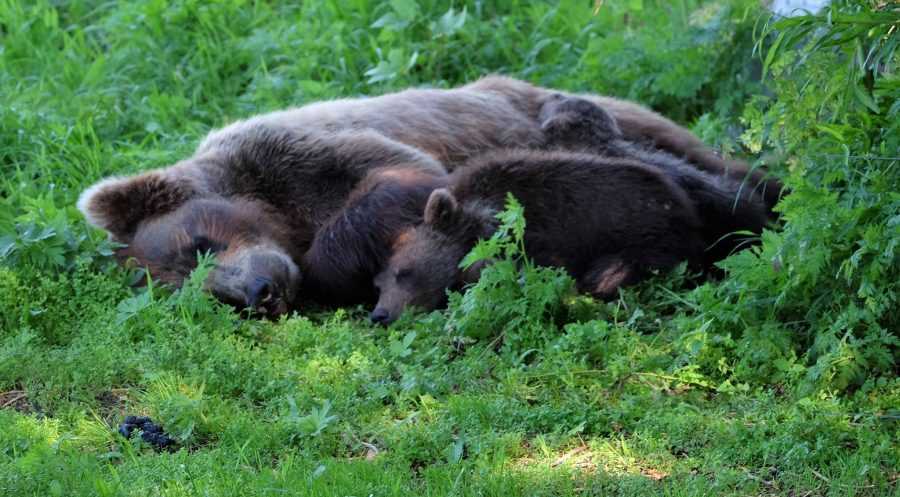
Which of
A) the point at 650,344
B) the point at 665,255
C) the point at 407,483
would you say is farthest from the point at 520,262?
the point at 407,483

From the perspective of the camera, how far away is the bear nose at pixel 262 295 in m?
6.52

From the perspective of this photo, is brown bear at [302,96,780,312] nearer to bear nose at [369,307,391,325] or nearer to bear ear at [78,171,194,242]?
bear nose at [369,307,391,325]

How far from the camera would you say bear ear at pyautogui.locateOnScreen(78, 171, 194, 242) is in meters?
7.14

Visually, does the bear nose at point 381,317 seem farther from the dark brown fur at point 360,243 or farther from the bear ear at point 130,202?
the bear ear at point 130,202

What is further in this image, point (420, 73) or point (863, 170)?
point (420, 73)

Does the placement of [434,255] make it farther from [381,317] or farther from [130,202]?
[130,202]

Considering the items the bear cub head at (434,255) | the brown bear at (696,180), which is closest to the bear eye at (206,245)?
the bear cub head at (434,255)

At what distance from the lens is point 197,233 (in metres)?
6.95

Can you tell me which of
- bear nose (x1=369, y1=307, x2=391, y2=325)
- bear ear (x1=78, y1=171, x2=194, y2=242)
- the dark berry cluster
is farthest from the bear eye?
the dark berry cluster

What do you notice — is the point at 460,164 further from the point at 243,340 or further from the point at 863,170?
the point at 863,170

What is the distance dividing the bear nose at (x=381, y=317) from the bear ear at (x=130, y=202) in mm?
1555

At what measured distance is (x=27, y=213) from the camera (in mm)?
7160

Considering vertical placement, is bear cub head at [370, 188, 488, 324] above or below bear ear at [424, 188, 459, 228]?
below

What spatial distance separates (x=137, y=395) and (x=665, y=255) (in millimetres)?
2759
